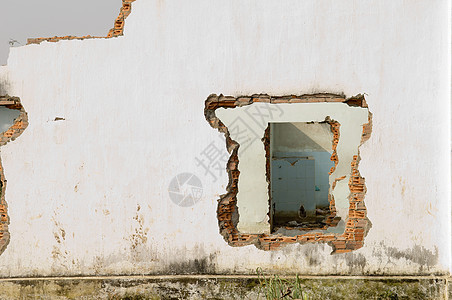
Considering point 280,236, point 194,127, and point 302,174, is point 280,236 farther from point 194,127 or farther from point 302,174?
point 302,174

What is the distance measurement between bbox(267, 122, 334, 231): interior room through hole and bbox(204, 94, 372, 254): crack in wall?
14.8 feet

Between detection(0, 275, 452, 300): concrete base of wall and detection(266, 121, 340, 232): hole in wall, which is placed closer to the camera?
detection(0, 275, 452, 300): concrete base of wall

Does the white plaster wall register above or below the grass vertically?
above

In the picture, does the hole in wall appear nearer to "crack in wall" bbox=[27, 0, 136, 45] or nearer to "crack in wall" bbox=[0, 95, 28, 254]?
"crack in wall" bbox=[27, 0, 136, 45]

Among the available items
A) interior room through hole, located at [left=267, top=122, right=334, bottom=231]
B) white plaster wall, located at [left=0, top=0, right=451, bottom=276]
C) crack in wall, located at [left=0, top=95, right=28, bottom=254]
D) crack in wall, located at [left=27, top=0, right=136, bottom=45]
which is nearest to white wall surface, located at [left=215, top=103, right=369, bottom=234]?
white plaster wall, located at [left=0, top=0, right=451, bottom=276]

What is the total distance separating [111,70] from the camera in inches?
187

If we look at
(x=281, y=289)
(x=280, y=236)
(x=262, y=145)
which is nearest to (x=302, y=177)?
(x=262, y=145)

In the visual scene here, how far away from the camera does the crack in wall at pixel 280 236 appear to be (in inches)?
182

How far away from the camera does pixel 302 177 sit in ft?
30.7

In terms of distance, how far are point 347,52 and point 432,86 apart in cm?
110

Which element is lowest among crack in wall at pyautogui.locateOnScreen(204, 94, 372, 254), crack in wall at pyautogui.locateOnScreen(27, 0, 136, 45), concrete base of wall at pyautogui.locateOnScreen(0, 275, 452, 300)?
concrete base of wall at pyautogui.locateOnScreen(0, 275, 452, 300)

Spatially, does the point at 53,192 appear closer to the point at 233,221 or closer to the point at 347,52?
the point at 233,221

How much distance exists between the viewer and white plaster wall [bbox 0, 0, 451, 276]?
4.53 metres

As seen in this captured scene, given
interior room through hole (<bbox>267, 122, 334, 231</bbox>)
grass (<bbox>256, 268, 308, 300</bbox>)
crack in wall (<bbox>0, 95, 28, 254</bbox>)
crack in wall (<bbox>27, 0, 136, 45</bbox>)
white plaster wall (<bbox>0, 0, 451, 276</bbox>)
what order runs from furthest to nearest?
interior room through hole (<bbox>267, 122, 334, 231</bbox>)
crack in wall (<bbox>0, 95, 28, 254</bbox>)
crack in wall (<bbox>27, 0, 136, 45</bbox>)
white plaster wall (<bbox>0, 0, 451, 276</bbox>)
grass (<bbox>256, 268, 308, 300</bbox>)
